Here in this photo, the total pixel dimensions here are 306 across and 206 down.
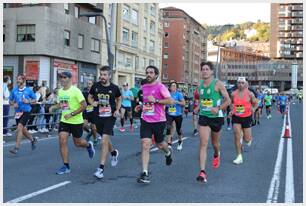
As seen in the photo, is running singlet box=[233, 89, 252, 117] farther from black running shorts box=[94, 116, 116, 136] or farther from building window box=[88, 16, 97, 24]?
building window box=[88, 16, 97, 24]

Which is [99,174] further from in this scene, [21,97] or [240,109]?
[21,97]

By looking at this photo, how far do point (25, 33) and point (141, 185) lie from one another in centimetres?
3262

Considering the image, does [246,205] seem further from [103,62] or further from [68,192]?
[103,62]

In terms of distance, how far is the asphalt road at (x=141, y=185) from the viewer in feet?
21.9

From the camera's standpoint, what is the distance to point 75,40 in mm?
41500

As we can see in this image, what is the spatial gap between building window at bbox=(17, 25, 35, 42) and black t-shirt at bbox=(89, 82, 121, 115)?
30.3m

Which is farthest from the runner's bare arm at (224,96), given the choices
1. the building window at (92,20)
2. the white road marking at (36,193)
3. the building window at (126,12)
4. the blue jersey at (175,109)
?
the building window at (126,12)

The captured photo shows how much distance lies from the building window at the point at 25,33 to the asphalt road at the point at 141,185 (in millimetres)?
26861

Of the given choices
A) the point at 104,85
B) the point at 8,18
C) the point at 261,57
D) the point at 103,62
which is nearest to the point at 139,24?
the point at 103,62

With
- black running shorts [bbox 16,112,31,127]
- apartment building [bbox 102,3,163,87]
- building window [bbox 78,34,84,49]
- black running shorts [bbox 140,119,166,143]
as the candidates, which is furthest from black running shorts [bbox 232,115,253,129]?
apartment building [bbox 102,3,163,87]

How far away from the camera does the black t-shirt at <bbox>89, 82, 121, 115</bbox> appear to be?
852 centimetres

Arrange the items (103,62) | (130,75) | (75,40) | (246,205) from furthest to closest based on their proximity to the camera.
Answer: (130,75) → (103,62) → (75,40) → (246,205)

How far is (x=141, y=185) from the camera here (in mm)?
7488

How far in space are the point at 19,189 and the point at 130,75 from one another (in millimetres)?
49298
